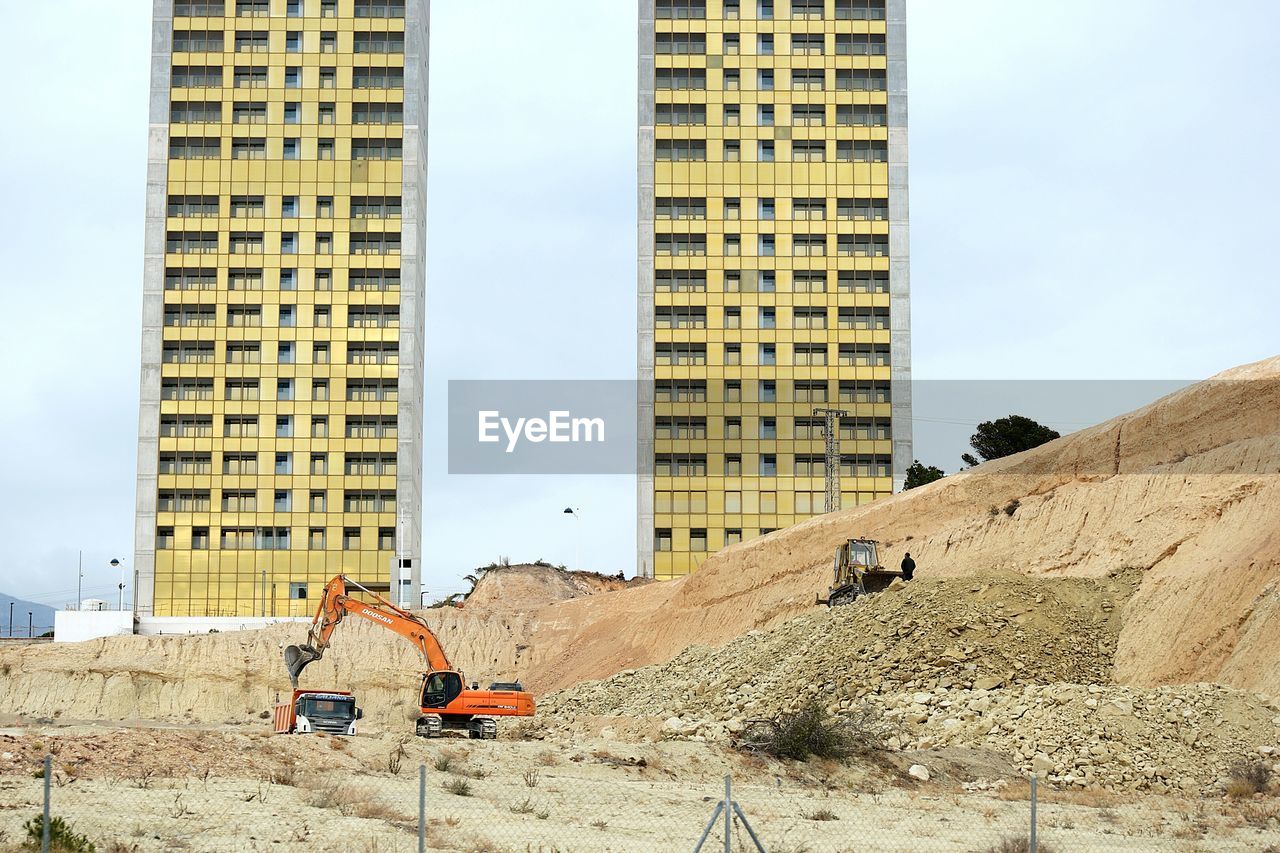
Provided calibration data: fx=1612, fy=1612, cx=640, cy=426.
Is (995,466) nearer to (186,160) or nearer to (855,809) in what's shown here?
(855,809)

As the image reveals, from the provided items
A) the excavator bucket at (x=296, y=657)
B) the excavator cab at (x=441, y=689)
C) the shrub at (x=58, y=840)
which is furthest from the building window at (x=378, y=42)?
the shrub at (x=58, y=840)

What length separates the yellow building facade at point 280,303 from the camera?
4466 inches

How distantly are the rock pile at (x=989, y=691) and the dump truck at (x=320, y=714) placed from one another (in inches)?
356

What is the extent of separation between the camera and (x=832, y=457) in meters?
112

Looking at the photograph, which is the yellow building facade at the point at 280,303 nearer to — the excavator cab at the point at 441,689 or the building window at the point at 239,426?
the building window at the point at 239,426

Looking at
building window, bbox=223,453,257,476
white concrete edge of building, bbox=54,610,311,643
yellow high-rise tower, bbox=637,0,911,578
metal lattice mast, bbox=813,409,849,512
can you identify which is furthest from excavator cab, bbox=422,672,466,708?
building window, bbox=223,453,257,476

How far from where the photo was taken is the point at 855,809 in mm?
30828

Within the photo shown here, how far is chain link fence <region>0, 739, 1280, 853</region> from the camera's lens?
24438mm

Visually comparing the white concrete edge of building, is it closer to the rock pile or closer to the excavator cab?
the rock pile

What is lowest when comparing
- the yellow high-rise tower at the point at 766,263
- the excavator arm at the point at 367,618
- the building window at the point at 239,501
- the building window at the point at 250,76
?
the excavator arm at the point at 367,618

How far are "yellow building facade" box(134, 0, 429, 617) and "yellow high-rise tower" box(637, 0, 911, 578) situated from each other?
708 inches

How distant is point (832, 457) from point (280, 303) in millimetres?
41317

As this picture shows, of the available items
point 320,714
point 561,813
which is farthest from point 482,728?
point 561,813

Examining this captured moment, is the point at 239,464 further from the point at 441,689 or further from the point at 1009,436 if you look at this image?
the point at 441,689
